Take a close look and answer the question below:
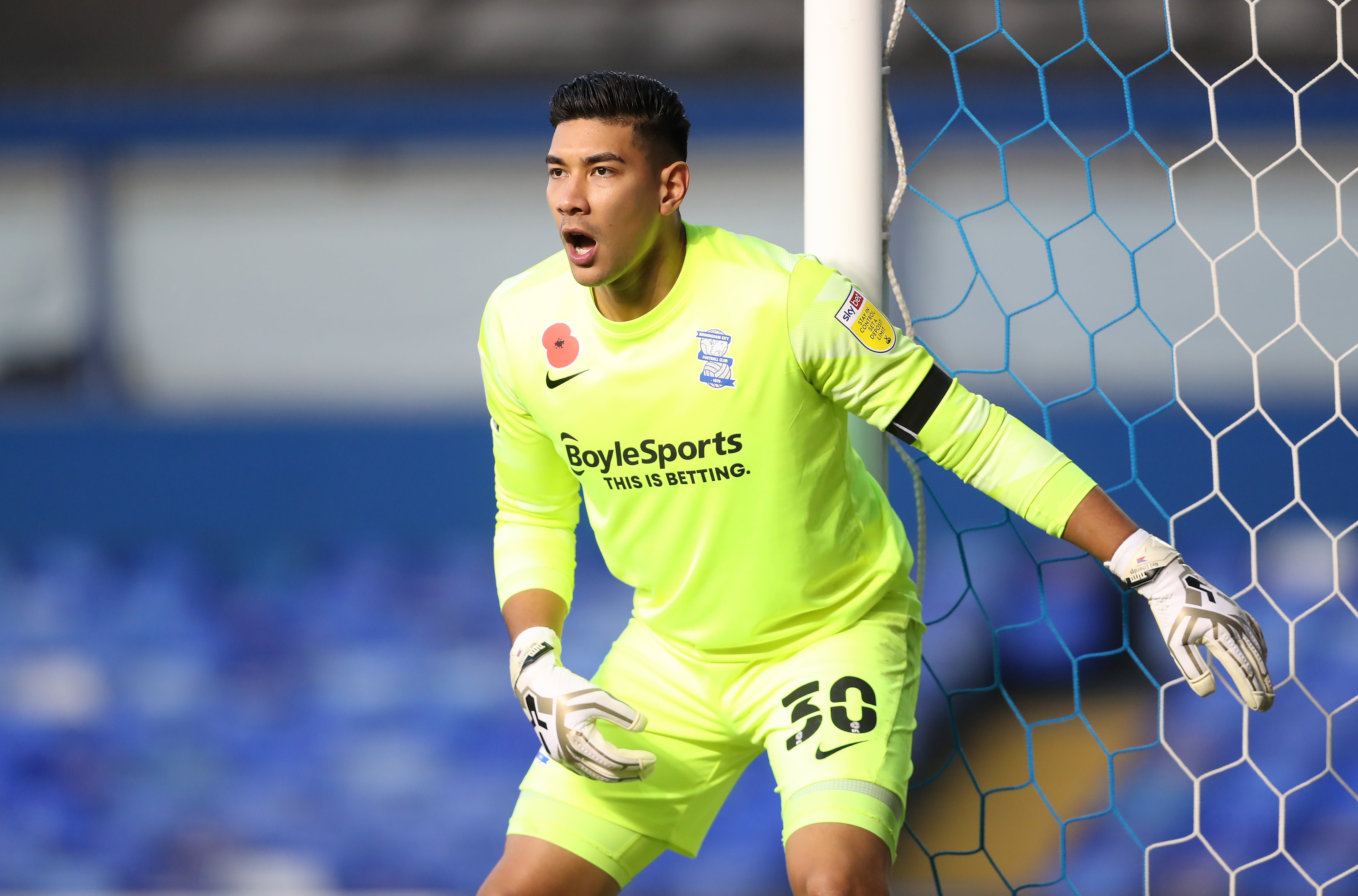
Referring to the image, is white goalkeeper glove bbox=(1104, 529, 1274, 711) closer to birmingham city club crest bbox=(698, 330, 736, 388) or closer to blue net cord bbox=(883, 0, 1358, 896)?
birmingham city club crest bbox=(698, 330, 736, 388)

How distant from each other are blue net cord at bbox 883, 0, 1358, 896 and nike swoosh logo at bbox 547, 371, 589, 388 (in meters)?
1.66

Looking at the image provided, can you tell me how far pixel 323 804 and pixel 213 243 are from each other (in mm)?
1659

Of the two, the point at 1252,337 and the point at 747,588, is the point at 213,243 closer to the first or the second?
the point at 747,588

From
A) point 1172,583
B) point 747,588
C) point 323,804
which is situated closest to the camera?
point 1172,583

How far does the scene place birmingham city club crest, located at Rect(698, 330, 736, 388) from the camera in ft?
4.16

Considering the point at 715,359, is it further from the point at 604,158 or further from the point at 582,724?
the point at 582,724

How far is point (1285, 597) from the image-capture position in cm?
286

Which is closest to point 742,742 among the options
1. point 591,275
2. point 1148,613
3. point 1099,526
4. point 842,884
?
point 842,884

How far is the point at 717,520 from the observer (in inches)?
51.6

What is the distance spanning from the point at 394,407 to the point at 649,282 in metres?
2.06

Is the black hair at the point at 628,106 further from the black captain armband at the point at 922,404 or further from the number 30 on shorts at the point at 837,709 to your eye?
the number 30 on shorts at the point at 837,709

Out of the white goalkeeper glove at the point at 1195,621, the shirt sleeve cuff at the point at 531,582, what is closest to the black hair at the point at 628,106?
the shirt sleeve cuff at the point at 531,582

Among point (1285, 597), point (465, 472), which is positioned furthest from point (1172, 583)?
point (465, 472)

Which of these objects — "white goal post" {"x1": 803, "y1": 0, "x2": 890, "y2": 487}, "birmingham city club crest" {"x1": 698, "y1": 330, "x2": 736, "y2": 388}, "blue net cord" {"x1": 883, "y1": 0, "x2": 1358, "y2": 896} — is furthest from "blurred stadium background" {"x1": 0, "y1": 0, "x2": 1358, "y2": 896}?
"birmingham city club crest" {"x1": 698, "y1": 330, "x2": 736, "y2": 388}
